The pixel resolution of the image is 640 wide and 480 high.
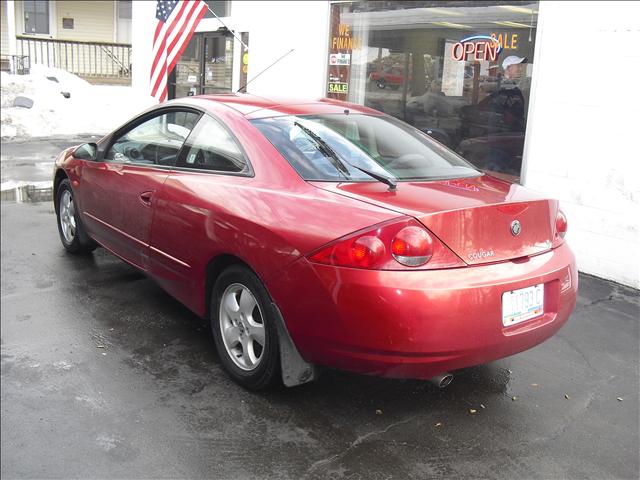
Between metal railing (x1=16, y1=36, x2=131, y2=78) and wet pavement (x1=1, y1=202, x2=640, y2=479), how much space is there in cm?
1967

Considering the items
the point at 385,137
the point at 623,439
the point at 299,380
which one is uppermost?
the point at 385,137

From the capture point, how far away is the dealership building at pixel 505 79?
5.70 metres

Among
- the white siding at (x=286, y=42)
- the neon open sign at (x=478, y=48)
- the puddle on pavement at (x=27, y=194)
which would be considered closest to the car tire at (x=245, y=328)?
the neon open sign at (x=478, y=48)

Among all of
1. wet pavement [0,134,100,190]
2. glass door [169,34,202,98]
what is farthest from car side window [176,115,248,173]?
glass door [169,34,202,98]

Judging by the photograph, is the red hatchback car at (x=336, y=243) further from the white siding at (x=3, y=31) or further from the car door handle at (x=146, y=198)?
the white siding at (x=3, y=31)

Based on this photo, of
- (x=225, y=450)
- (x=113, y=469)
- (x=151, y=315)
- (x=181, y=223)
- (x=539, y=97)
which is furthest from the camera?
(x=539, y=97)

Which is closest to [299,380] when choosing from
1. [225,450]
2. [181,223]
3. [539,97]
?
[225,450]

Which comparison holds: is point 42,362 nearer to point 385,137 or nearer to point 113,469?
point 113,469

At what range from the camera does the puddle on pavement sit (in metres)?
7.66

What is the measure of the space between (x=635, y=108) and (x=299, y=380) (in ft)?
13.1

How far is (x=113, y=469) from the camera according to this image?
2.77 meters

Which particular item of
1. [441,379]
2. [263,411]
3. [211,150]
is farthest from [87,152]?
[441,379]

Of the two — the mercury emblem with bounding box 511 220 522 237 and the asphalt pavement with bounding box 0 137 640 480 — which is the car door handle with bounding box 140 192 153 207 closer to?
the asphalt pavement with bounding box 0 137 640 480

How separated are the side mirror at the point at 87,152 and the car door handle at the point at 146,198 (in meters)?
1.02
